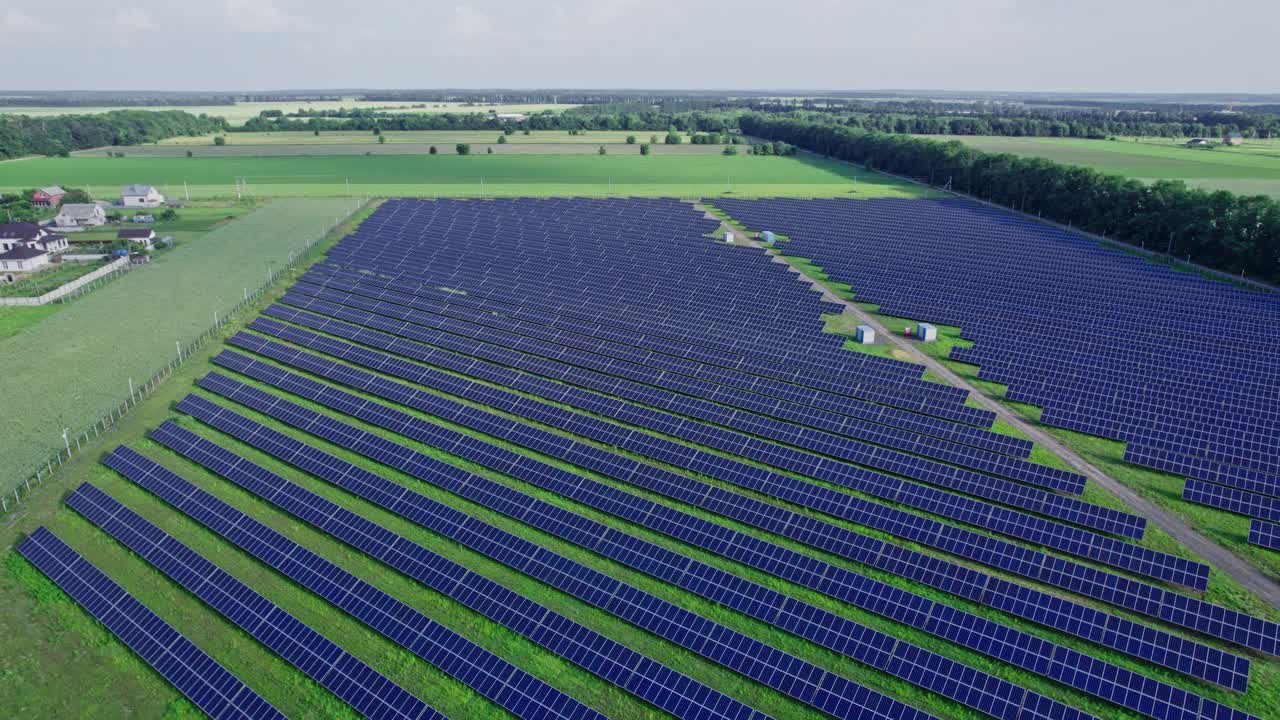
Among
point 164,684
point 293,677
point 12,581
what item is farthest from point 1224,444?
point 12,581

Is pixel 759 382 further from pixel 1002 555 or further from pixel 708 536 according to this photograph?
pixel 1002 555

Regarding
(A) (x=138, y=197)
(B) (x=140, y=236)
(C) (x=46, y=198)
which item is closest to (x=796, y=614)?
(B) (x=140, y=236)

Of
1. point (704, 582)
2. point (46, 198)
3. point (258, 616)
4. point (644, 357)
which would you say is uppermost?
point (46, 198)

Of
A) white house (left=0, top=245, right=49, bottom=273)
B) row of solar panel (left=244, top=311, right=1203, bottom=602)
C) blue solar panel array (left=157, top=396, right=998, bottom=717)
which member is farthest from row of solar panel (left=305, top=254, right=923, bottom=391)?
white house (left=0, top=245, right=49, bottom=273)

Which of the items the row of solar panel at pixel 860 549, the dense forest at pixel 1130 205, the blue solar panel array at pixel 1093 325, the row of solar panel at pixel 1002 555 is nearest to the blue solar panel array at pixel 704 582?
the row of solar panel at pixel 860 549

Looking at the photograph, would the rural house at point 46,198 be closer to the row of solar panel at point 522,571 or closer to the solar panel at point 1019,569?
the row of solar panel at point 522,571
